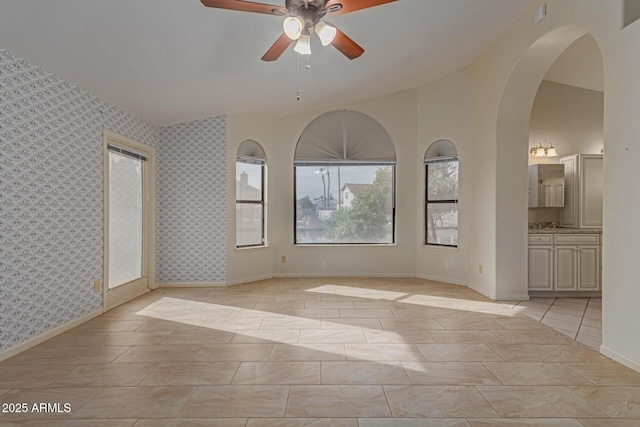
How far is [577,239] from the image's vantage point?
4.94 metres

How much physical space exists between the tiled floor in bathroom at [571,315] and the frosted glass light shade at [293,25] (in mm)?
3500

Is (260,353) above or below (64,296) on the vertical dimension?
below

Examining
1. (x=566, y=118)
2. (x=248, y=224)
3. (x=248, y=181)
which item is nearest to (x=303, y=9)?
(x=248, y=181)

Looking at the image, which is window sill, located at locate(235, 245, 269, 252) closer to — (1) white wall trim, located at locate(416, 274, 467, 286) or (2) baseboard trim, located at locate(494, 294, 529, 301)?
(1) white wall trim, located at locate(416, 274, 467, 286)

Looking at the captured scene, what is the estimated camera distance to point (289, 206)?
257 inches

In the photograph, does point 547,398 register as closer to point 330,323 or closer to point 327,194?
point 330,323

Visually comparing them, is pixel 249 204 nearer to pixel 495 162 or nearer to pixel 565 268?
pixel 495 162

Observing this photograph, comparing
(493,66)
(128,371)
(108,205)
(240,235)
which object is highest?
(493,66)

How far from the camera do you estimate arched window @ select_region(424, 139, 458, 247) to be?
605 cm

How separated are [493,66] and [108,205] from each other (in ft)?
16.7

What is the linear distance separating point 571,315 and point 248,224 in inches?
177

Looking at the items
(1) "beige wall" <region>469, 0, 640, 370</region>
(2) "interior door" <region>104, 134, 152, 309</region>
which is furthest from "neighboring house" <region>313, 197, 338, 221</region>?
(2) "interior door" <region>104, 134, 152, 309</region>

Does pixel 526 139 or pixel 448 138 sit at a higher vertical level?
pixel 448 138

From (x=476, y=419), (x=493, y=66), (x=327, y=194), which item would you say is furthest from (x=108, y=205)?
(x=493, y=66)
